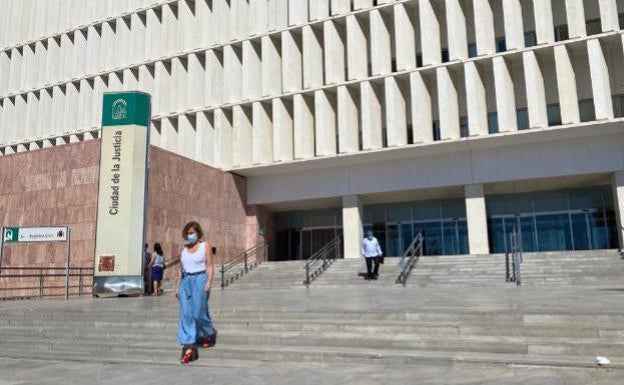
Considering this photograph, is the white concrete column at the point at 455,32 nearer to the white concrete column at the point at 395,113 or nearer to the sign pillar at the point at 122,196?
the white concrete column at the point at 395,113

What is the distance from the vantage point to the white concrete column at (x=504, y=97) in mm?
22867

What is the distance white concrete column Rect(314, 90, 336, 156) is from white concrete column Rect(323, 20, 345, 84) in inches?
33.0

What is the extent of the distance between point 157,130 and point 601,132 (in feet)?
72.3

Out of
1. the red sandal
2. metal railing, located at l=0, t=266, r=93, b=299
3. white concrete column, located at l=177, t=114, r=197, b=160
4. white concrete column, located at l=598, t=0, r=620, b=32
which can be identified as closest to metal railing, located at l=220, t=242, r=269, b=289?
metal railing, located at l=0, t=266, r=93, b=299

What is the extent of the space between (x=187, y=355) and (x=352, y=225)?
20291 mm

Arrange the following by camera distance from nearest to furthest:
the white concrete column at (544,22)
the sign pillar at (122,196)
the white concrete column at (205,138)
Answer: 1. the sign pillar at (122,196)
2. the white concrete column at (544,22)
3. the white concrete column at (205,138)

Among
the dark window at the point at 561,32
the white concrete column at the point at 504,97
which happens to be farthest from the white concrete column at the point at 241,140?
the dark window at the point at 561,32

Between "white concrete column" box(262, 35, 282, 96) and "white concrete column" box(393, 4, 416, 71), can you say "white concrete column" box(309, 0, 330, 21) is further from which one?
"white concrete column" box(393, 4, 416, 71)

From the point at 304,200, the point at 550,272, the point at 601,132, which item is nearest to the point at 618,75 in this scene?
the point at 601,132

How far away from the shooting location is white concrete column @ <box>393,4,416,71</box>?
25.2m

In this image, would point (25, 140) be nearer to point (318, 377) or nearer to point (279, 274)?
point (279, 274)

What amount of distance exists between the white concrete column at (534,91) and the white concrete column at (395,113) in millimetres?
5424

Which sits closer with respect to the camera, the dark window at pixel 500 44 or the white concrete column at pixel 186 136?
the dark window at pixel 500 44

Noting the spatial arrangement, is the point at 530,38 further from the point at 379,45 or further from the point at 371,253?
the point at 371,253
